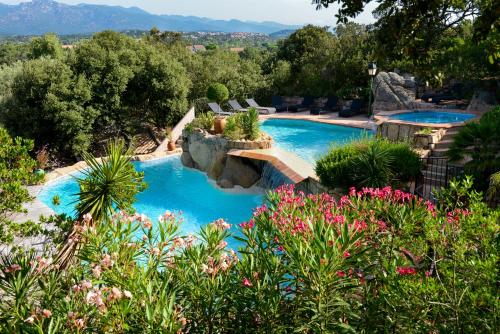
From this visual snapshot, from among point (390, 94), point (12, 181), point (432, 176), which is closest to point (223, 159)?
point (432, 176)

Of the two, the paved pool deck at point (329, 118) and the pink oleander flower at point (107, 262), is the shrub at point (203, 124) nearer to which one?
the paved pool deck at point (329, 118)

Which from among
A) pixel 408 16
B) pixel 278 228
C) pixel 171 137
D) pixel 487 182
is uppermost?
pixel 408 16

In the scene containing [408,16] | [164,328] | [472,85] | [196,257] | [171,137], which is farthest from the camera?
[472,85]

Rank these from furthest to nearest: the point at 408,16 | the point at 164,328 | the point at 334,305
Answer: the point at 408,16 → the point at 334,305 → the point at 164,328

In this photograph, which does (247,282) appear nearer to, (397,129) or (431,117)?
(397,129)

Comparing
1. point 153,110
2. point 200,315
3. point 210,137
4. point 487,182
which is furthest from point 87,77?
point 200,315

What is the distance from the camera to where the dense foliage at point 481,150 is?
8203 mm

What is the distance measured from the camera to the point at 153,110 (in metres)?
23.8

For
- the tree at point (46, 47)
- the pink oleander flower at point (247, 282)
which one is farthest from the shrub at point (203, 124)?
the tree at point (46, 47)

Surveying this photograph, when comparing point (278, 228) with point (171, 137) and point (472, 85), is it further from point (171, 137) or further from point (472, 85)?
point (472, 85)

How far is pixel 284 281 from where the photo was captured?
3.55 metres

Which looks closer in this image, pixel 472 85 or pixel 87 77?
pixel 87 77

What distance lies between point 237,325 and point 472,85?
23.3m

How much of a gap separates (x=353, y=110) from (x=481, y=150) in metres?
16.2
